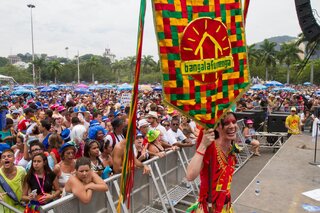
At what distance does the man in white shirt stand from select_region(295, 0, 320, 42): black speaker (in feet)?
15.4

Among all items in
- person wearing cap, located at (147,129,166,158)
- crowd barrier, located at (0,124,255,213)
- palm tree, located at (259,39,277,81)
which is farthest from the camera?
palm tree, located at (259,39,277,81)

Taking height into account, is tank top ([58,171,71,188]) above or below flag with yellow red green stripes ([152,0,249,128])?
below

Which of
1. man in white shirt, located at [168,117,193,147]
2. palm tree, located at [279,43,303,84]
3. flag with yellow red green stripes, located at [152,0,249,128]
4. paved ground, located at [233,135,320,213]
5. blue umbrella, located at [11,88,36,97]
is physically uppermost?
palm tree, located at [279,43,303,84]

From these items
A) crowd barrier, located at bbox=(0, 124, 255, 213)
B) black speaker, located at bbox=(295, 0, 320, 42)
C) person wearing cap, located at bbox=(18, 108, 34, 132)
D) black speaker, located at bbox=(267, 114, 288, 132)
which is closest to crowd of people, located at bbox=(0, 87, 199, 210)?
crowd barrier, located at bbox=(0, 124, 255, 213)

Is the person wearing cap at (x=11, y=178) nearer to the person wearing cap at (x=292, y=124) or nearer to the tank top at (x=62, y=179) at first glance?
the tank top at (x=62, y=179)

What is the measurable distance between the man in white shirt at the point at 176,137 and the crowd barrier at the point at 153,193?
0.58 feet

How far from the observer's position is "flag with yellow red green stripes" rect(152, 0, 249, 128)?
2.09 metres

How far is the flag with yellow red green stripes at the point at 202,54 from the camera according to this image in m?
2.09

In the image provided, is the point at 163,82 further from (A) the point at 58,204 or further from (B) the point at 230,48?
(A) the point at 58,204

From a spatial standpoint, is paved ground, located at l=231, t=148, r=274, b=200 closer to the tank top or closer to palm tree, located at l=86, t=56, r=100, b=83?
the tank top

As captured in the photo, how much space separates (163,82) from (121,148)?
232cm

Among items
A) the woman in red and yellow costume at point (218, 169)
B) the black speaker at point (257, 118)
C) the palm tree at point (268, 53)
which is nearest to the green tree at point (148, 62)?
the palm tree at point (268, 53)

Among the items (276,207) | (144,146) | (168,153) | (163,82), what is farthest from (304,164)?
(163,82)

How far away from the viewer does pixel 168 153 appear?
18.5ft
